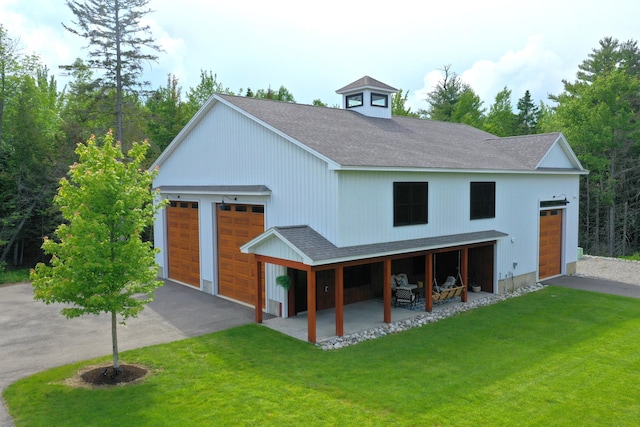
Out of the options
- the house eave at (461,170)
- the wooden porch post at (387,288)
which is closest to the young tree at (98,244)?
the house eave at (461,170)

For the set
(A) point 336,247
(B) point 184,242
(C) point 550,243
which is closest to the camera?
(A) point 336,247

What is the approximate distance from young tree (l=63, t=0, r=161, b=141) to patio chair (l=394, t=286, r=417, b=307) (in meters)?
16.9

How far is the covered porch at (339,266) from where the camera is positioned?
36.0ft

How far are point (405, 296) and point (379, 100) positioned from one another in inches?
379

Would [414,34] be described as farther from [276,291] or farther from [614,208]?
[614,208]

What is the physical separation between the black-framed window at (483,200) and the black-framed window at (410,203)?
2487mm

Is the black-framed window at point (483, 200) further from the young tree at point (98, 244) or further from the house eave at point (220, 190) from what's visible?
the young tree at point (98, 244)

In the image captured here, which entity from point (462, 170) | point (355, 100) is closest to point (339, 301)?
point (462, 170)

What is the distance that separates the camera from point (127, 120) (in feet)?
94.7

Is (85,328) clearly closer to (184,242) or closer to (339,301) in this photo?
(184,242)

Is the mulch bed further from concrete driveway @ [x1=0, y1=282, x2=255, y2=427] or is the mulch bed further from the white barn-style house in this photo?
the white barn-style house

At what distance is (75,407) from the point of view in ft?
25.6

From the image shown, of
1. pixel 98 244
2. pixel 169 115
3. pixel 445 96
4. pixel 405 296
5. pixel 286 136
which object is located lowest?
pixel 405 296

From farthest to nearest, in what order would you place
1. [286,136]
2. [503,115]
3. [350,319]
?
[503,115] < [350,319] < [286,136]
